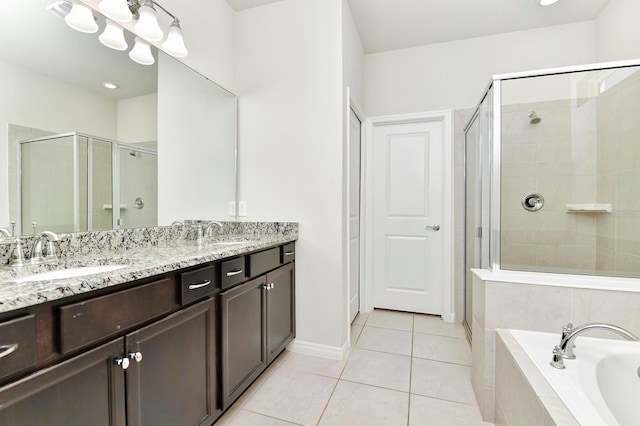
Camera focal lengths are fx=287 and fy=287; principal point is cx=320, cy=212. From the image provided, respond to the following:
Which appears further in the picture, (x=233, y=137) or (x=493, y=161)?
(x=233, y=137)

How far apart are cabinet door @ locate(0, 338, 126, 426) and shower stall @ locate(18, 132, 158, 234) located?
0.66 m

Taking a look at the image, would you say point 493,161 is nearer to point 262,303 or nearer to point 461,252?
point 461,252

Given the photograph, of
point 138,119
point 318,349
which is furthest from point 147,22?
point 318,349

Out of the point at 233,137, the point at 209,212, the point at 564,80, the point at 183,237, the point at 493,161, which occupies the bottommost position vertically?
the point at 183,237

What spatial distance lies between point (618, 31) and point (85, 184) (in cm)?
373

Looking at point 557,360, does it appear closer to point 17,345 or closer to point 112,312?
point 112,312

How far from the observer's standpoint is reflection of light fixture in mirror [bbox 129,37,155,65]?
1583 millimetres

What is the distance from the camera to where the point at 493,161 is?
1696 millimetres

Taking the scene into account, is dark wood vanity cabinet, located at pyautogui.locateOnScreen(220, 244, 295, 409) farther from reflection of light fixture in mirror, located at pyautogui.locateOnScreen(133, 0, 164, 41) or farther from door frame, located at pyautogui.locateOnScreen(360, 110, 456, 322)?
reflection of light fixture in mirror, located at pyautogui.locateOnScreen(133, 0, 164, 41)

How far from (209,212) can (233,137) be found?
2.11 feet

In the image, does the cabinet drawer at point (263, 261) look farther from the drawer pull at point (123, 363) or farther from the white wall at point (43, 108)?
the white wall at point (43, 108)

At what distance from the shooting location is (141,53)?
5.28 ft

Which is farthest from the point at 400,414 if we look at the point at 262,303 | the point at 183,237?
the point at 183,237

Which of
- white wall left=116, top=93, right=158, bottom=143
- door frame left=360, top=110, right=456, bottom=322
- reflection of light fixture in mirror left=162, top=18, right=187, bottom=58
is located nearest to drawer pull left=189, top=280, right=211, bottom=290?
white wall left=116, top=93, right=158, bottom=143
